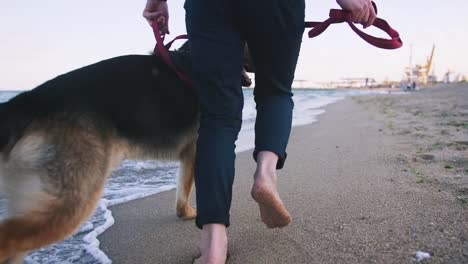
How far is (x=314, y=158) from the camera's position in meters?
3.97

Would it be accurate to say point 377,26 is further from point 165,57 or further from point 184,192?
point 184,192

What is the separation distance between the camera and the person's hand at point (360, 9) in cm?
167

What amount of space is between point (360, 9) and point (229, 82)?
0.67m

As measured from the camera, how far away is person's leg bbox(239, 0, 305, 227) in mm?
1616

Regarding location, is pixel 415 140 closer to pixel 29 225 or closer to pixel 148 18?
pixel 148 18

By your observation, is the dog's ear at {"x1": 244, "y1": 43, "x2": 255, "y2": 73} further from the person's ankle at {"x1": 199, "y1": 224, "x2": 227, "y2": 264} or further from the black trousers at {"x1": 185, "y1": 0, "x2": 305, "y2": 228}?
the person's ankle at {"x1": 199, "y1": 224, "x2": 227, "y2": 264}

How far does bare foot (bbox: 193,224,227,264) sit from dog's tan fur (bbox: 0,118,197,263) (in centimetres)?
53

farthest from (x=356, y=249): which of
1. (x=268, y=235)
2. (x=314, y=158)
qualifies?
(x=314, y=158)

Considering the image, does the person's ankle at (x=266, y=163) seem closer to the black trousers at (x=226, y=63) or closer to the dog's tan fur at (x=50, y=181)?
the black trousers at (x=226, y=63)

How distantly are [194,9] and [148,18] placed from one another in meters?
0.62

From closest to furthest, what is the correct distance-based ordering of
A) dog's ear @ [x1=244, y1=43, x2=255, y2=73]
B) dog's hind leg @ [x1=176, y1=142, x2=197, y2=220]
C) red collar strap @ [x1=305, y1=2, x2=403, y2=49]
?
1. red collar strap @ [x1=305, y1=2, x2=403, y2=49]
2. dog's ear @ [x1=244, y1=43, x2=255, y2=73]
3. dog's hind leg @ [x1=176, y1=142, x2=197, y2=220]

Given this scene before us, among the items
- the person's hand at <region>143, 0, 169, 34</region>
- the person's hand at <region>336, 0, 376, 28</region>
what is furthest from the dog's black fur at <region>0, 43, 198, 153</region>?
the person's hand at <region>336, 0, 376, 28</region>

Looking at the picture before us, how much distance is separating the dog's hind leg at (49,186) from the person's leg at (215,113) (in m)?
0.48

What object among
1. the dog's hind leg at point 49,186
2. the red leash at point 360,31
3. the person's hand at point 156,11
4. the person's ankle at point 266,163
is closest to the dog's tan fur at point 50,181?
the dog's hind leg at point 49,186
